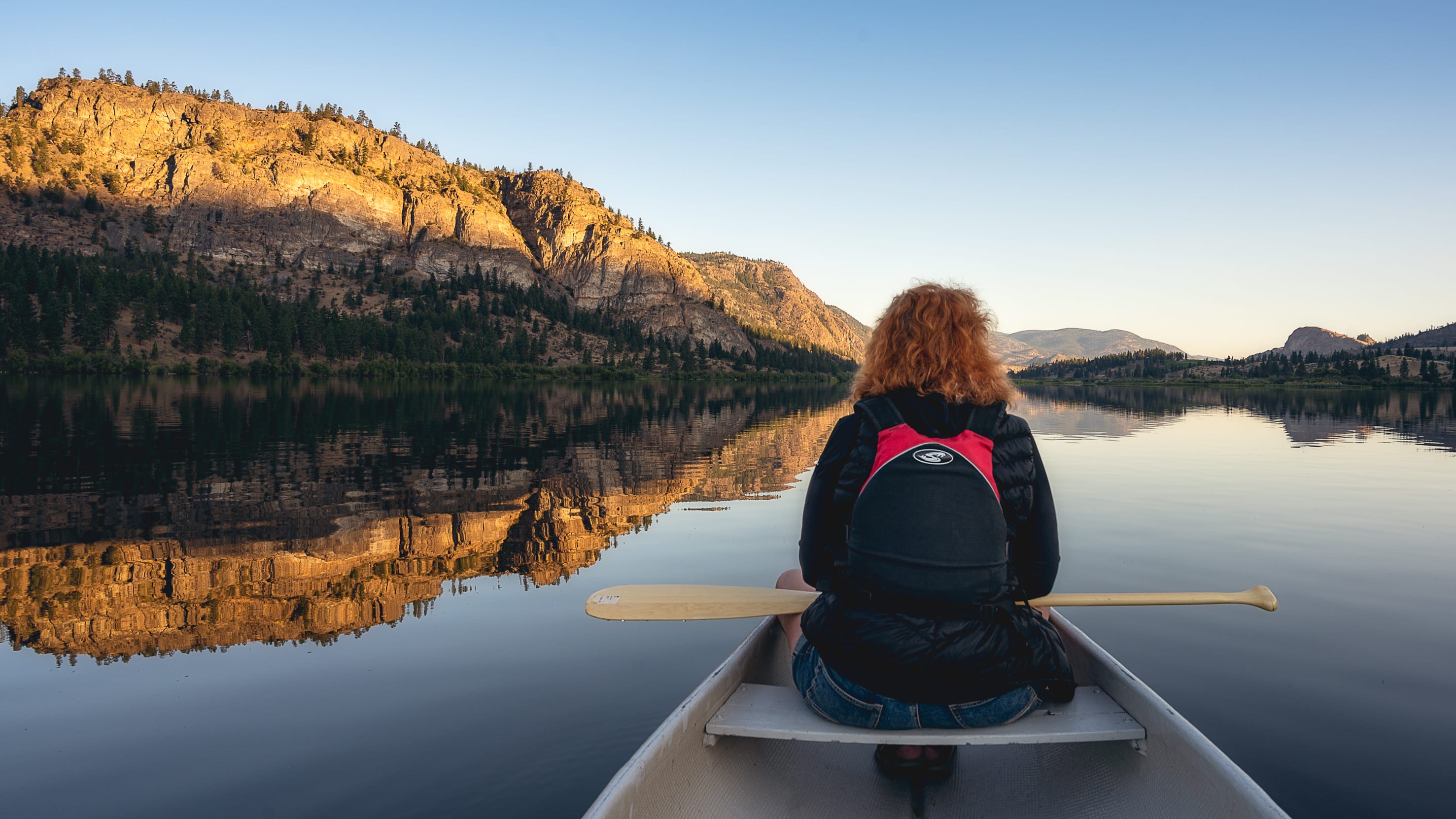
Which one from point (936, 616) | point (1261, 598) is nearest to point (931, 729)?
point (936, 616)

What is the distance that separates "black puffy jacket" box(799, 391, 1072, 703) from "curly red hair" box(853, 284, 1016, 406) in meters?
0.10

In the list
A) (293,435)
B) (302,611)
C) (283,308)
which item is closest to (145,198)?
(283,308)

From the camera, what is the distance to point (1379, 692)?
5988 mm

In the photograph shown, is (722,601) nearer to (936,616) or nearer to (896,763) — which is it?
(896,763)

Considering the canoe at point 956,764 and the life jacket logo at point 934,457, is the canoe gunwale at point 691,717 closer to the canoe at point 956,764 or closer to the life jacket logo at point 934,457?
the canoe at point 956,764

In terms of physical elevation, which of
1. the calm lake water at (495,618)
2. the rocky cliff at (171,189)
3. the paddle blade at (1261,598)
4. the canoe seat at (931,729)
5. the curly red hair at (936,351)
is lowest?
the calm lake water at (495,618)

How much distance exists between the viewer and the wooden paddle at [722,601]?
14.8ft

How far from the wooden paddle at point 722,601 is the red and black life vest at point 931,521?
1213 mm

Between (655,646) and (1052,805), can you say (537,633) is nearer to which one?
(655,646)

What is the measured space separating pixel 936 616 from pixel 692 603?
5.99 feet

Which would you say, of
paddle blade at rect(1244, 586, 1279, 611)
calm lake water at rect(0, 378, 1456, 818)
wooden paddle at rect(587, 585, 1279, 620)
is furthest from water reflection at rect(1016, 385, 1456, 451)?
wooden paddle at rect(587, 585, 1279, 620)

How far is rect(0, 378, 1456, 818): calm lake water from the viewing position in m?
4.74

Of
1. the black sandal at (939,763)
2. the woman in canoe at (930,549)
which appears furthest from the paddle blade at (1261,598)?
the black sandal at (939,763)

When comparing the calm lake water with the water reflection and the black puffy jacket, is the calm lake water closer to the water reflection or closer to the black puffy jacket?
the black puffy jacket
